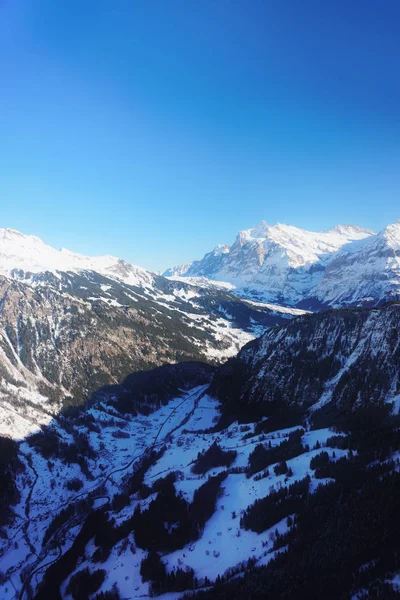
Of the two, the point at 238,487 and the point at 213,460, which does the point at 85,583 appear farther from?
the point at 213,460

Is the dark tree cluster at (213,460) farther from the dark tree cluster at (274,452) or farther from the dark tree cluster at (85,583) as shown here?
the dark tree cluster at (85,583)

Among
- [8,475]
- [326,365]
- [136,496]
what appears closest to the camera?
[136,496]

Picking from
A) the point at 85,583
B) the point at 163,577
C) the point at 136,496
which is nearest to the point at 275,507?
the point at 163,577

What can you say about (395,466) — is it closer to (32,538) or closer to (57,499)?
(32,538)

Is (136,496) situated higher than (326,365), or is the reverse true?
(326,365)

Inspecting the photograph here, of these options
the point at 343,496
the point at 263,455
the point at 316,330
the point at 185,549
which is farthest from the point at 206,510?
the point at 316,330

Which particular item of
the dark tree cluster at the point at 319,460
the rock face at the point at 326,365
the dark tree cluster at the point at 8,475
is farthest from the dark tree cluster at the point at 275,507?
the dark tree cluster at the point at 8,475

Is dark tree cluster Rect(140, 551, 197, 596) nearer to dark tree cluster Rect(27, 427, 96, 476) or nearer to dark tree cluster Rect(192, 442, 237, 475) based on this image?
dark tree cluster Rect(192, 442, 237, 475)

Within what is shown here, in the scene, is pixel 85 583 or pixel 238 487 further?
pixel 238 487

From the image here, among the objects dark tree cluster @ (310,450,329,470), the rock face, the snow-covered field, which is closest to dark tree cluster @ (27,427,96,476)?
the snow-covered field
